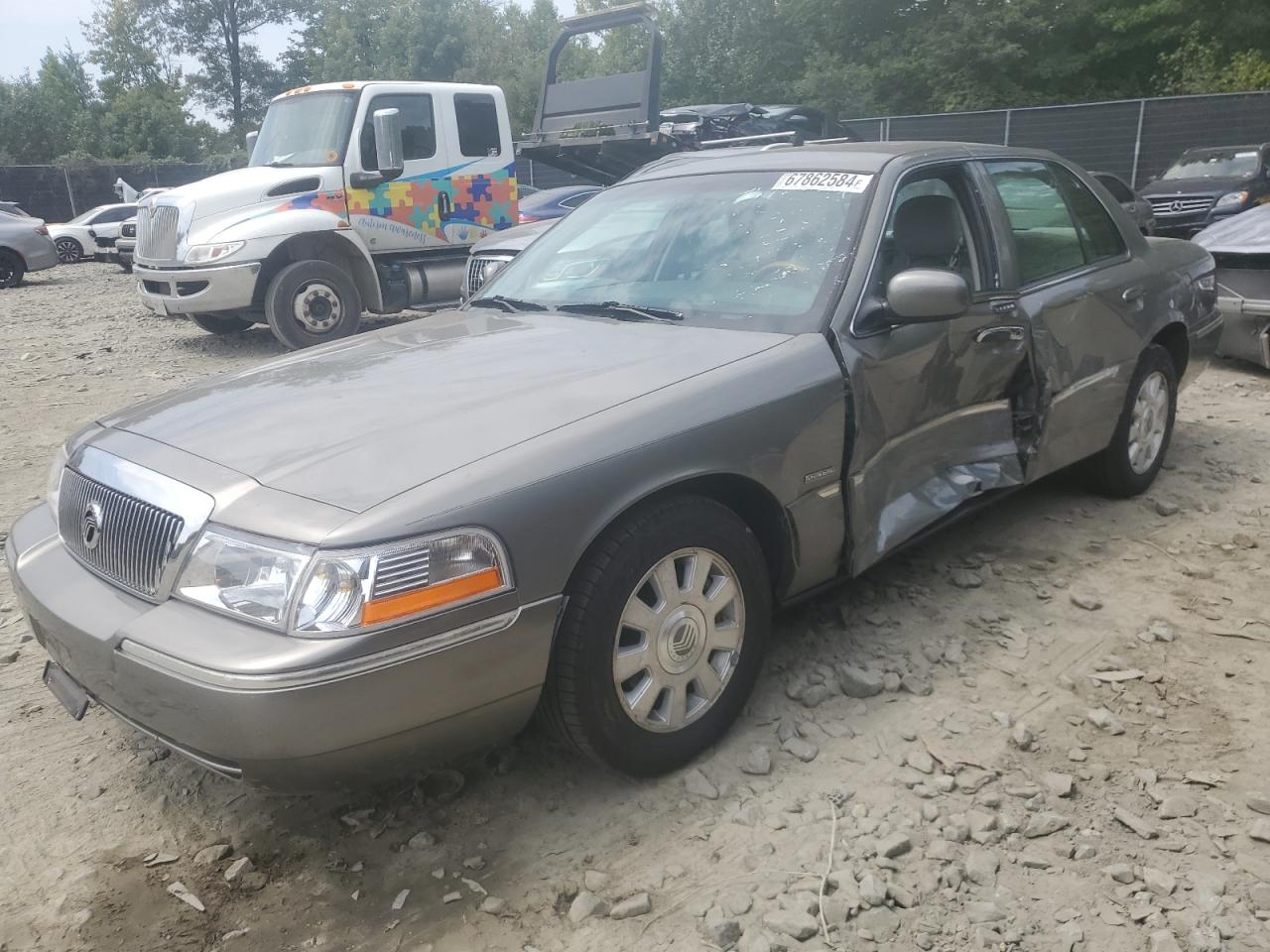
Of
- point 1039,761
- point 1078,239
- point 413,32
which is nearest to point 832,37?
point 413,32

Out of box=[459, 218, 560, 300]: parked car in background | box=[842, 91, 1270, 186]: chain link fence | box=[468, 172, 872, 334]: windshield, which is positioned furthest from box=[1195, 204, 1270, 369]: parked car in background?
box=[842, 91, 1270, 186]: chain link fence

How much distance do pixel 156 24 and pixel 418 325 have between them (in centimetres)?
5613

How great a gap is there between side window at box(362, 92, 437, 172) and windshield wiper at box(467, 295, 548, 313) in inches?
257

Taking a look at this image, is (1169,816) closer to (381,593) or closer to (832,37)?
(381,593)

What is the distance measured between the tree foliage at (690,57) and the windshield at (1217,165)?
10882mm

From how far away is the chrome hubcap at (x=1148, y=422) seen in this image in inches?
185

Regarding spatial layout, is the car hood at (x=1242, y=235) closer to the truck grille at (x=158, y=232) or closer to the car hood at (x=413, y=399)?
the car hood at (x=413, y=399)

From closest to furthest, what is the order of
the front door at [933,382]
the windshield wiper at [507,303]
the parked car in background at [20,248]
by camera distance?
1. the front door at [933,382]
2. the windshield wiper at [507,303]
3. the parked car in background at [20,248]

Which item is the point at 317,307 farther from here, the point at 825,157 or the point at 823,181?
the point at 823,181

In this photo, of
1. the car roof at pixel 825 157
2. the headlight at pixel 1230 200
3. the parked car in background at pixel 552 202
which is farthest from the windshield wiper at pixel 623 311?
the headlight at pixel 1230 200

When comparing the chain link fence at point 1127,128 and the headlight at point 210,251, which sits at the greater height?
the chain link fence at point 1127,128

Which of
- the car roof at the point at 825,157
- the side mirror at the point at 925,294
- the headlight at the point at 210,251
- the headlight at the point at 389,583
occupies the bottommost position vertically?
the headlight at the point at 389,583

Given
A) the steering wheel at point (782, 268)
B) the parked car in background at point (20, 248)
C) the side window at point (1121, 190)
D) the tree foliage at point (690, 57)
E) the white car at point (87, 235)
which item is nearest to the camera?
the steering wheel at point (782, 268)

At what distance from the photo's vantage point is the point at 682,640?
2.74 metres
